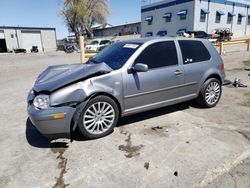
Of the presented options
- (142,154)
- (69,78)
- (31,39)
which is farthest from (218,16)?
(142,154)

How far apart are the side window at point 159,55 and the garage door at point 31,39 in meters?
46.2

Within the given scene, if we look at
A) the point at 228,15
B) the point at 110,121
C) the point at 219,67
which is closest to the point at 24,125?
the point at 110,121

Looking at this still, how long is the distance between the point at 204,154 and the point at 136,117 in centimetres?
178

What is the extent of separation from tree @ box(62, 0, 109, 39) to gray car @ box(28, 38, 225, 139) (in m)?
47.8

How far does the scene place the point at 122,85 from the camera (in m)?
3.86

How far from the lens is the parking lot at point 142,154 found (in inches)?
108

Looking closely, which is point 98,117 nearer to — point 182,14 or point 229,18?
point 182,14

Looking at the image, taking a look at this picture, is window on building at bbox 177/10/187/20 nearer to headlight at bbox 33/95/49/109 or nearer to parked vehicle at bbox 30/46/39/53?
parked vehicle at bbox 30/46/39/53

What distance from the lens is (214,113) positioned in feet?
16.0

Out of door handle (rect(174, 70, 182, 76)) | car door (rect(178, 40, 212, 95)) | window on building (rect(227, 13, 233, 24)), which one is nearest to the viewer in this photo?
door handle (rect(174, 70, 182, 76))

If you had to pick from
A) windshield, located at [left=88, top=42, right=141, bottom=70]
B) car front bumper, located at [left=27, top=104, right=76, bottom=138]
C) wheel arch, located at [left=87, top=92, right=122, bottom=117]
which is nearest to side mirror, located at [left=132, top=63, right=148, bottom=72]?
windshield, located at [left=88, top=42, right=141, bottom=70]

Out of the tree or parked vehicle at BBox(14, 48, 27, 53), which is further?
the tree

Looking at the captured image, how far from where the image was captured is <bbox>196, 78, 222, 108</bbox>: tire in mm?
5005

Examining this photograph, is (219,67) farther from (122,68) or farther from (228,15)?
(228,15)
